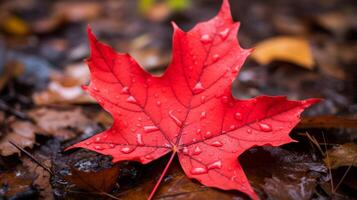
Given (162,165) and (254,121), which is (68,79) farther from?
(254,121)

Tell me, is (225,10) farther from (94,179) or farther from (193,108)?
(94,179)

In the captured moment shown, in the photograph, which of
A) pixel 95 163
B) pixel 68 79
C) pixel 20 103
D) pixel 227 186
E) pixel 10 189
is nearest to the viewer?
pixel 227 186

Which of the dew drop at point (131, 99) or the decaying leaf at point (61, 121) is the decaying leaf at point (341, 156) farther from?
the decaying leaf at point (61, 121)

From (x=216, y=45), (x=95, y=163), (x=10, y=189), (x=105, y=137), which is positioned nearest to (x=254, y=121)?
(x=216, y=45)

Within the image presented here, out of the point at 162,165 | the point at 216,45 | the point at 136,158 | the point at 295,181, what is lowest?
the point at 295,181

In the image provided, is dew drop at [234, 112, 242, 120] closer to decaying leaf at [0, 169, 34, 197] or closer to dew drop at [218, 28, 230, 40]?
dew drop at [218, 28, 230, 40]

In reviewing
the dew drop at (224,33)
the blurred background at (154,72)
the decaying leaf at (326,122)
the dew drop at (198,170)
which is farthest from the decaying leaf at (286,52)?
the dew drop at (198,170)
